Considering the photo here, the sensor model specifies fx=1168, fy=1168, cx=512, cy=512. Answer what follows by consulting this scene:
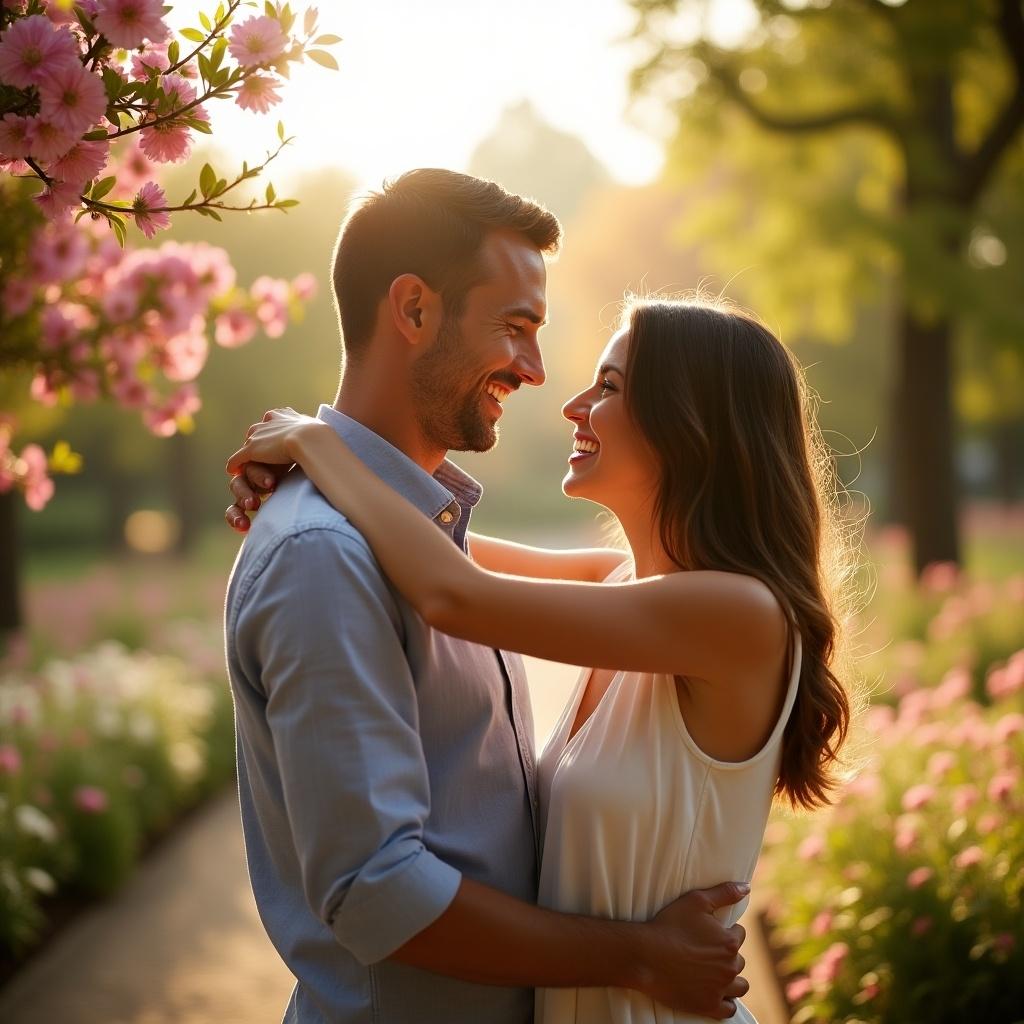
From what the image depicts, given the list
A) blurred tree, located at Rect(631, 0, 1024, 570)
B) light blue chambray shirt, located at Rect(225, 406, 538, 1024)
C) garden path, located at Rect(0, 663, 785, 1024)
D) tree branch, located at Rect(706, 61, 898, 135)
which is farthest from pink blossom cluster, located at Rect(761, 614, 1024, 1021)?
tree branch, located at Rect(706, 61, 898, 135)

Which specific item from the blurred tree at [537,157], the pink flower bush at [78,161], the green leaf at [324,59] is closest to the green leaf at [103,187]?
the pink flower bush at [78,161]

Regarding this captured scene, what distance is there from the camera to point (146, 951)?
A: 5.97 metres

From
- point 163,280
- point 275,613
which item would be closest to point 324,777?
point 275,613

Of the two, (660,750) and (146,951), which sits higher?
(146,951)

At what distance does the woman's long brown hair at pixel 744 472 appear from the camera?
8.64ft

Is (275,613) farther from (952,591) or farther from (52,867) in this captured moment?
(952,591)

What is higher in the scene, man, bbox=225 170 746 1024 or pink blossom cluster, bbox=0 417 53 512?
pink blossom cluster, bbox=0 417 53 512

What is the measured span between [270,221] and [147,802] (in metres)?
23.5

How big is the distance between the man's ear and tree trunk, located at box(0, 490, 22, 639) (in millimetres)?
11276

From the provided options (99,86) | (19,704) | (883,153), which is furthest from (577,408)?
(883,153)

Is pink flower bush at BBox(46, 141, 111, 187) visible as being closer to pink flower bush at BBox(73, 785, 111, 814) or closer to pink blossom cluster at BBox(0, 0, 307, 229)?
pink blossom cluster at BBox(0, 0, 307, 229)

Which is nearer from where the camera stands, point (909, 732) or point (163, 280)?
point (163, 280)

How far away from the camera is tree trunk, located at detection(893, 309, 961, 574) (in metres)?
12.0

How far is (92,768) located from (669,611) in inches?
219
